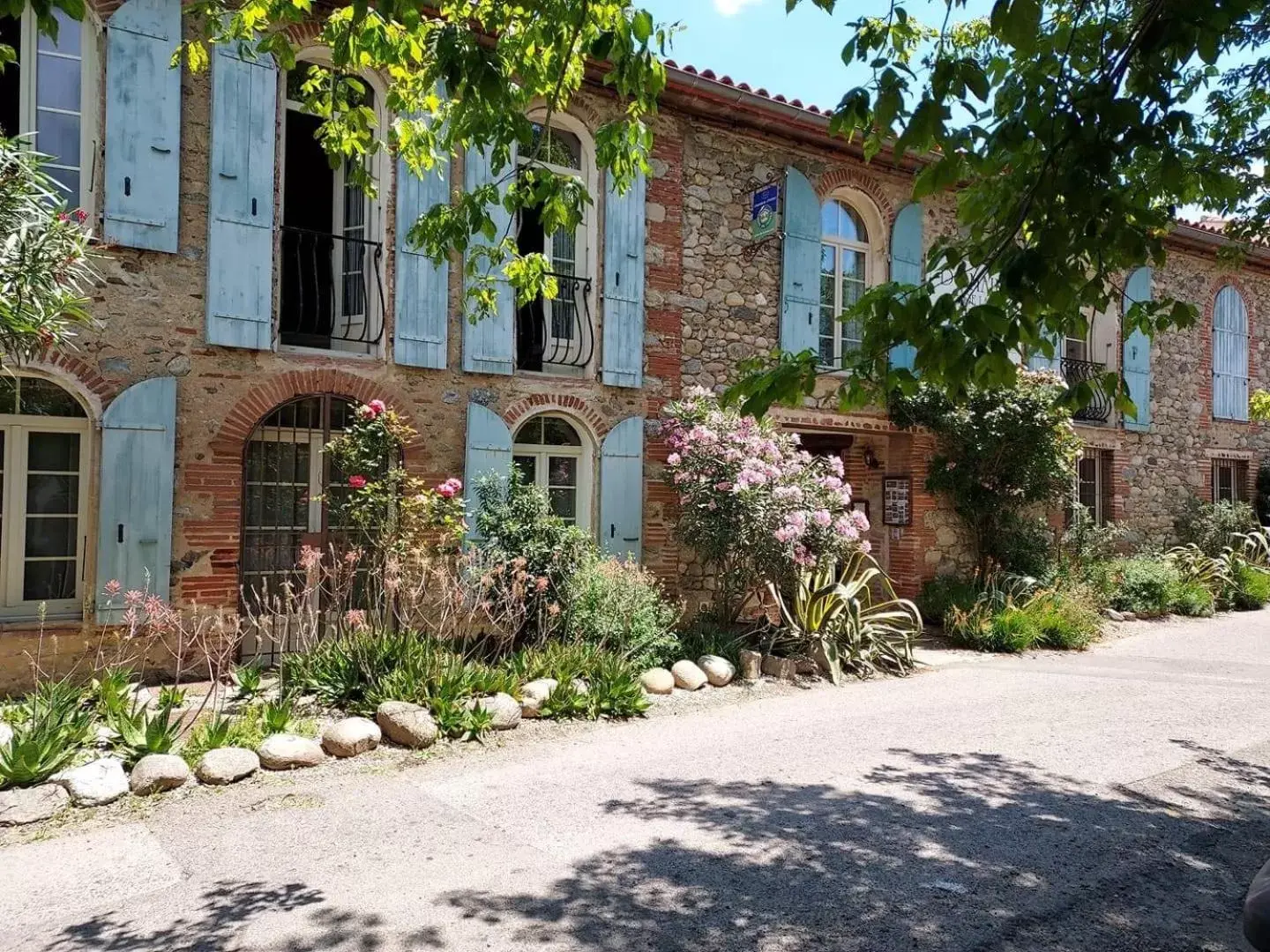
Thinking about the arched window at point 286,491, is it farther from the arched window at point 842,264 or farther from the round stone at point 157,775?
the arched window at point 842,264

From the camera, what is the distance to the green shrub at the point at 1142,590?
11.2 m

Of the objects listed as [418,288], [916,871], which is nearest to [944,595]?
[418,288]

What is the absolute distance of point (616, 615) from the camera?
7.15 meters

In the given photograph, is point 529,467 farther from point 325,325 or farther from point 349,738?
point 349,738

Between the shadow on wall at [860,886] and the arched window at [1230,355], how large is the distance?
11.5 m

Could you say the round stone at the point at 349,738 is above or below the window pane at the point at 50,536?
below

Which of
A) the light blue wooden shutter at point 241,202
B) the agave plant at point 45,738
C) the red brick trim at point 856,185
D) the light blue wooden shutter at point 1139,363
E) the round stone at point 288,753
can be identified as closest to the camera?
the agave plant at point 45,738

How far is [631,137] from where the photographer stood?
472cm

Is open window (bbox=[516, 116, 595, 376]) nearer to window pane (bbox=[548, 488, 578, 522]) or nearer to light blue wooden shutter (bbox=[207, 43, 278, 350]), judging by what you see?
window pane (bbox=[548, 488, 578, 522])

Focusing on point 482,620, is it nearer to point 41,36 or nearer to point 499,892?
point 499,892

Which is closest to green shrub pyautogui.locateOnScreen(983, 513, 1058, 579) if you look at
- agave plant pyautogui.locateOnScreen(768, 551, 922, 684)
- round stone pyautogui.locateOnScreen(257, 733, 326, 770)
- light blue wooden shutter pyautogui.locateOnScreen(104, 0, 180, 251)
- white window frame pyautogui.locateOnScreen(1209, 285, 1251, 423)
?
agave plant pyautogui.locateOnScreen(768, 551, 922, 684)

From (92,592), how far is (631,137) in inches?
193

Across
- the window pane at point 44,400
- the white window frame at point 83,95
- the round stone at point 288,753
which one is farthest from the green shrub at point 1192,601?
the white window frame at point 83,95

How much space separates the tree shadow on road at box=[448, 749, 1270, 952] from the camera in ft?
10.4
